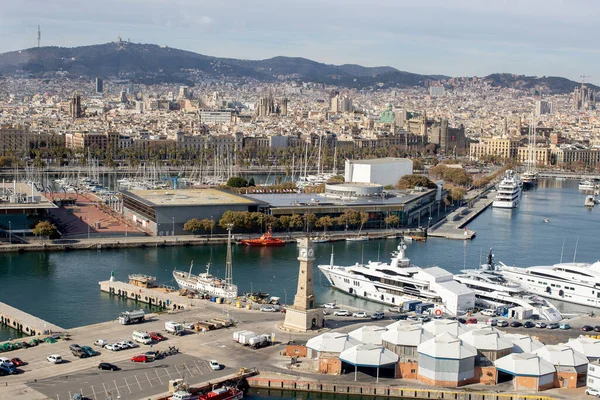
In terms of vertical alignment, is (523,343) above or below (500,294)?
above

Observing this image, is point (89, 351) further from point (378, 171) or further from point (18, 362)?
point (378, 171)

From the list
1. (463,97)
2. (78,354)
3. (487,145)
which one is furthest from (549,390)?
(463,97)

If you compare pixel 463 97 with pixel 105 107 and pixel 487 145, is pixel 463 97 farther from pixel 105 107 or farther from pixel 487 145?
pixel 487 145

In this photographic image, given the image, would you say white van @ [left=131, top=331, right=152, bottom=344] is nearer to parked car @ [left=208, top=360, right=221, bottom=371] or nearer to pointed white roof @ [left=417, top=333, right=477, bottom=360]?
parked car @ [left=208, top=360, right=221, bottom=371]

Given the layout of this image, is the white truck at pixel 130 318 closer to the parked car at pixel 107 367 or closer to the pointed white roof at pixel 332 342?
the parked car at pixel 107 367

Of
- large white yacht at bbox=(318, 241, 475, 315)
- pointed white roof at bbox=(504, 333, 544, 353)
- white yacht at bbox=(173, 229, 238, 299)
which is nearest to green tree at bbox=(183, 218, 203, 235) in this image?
white yacht at bbox=(173, 229, 238, 299)

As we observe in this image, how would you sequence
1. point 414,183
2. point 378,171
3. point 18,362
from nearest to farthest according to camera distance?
point 18,362, point 414,183, point 378,171

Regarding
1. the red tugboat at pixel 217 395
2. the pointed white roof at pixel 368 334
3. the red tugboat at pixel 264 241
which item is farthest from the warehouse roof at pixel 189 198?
the red tugboat at pixel 217 395

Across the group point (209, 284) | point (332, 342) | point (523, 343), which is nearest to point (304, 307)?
point (332, 342)

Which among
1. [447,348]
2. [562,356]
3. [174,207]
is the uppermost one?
[174,207]
